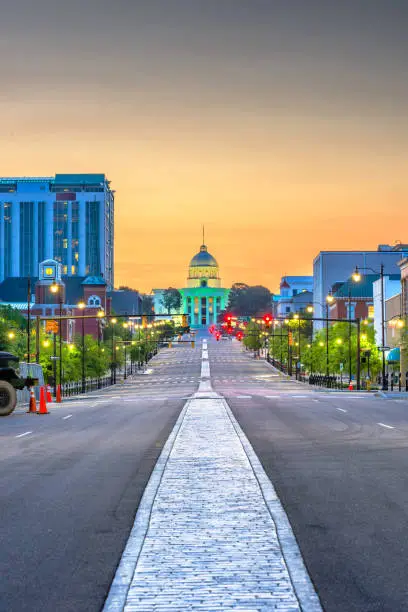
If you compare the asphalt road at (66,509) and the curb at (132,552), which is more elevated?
the curb at (132,552)

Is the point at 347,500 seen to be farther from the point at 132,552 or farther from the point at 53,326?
the point at 53,326

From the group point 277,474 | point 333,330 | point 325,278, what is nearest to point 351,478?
point 277,474

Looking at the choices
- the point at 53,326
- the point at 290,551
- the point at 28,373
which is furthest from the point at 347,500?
the point at 53,326

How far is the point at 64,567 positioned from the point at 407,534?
4.32 metres

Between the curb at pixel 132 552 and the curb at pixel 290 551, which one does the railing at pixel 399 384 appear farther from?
the curb at pixel 132 552

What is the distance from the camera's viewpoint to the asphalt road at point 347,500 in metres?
8.77

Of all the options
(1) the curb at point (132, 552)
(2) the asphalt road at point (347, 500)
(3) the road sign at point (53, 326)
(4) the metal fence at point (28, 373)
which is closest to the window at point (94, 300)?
(3) the road sign at point (53, 326)

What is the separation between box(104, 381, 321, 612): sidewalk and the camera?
316 inches

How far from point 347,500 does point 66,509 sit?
428 centimetres

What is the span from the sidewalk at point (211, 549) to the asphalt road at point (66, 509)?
322mm

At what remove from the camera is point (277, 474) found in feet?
56.2

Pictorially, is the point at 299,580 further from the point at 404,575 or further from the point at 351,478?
the point at 351,478

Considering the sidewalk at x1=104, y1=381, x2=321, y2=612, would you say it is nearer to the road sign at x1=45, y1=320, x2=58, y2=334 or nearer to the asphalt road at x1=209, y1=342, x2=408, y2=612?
the asphalt road at x1=209, y1=342, x2=408, y2=612

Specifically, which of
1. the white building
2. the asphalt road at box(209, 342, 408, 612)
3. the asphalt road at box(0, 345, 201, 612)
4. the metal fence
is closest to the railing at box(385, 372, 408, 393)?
the white building
